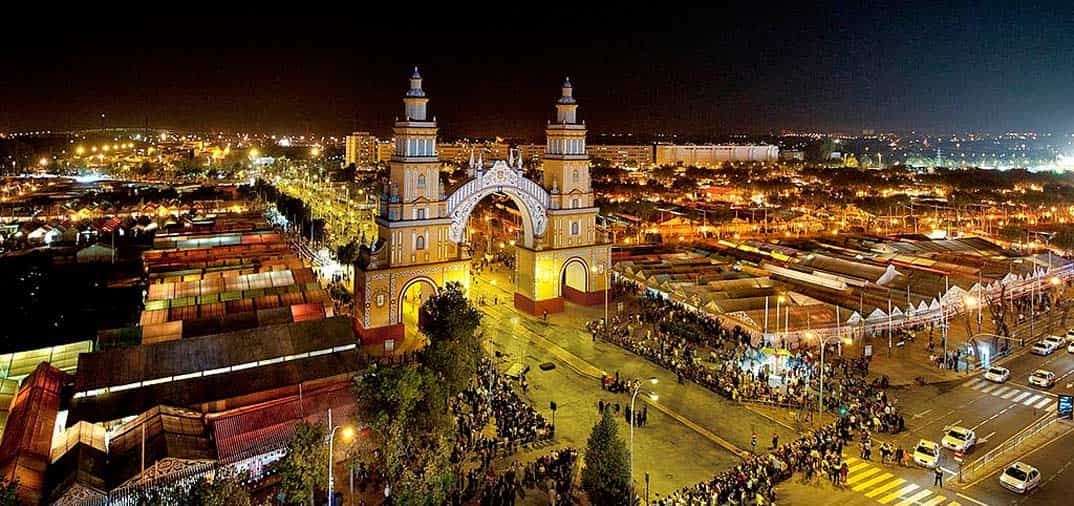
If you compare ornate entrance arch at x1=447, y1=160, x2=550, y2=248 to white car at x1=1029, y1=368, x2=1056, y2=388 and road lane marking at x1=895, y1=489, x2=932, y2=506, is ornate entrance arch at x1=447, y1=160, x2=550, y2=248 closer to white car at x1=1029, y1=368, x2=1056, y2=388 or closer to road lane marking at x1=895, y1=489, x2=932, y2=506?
road lane marking at x1=895, y1=489, x2=932, y2=506

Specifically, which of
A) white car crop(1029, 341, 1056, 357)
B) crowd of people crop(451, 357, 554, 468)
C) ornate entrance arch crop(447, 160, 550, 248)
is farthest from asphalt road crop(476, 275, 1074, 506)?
ornate entrance arch crop(447, 160, 550, 248)

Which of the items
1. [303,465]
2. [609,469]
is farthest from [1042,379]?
[303,465]

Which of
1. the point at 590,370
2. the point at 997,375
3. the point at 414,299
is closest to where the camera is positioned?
the point at 997,375

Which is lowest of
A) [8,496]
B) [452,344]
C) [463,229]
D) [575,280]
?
[8,496]

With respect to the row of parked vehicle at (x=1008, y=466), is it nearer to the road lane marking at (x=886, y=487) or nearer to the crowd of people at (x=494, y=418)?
the road lane marking at (x=886, y=487)

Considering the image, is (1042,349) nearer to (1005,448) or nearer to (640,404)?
(1005,448)
